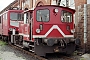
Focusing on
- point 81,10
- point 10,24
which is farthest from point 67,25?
point 10,24

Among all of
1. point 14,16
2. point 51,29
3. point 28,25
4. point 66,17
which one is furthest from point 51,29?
point 14,16

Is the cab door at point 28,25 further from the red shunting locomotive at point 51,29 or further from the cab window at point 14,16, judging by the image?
the cab window at point 14,16

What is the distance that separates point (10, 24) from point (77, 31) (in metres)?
6.19

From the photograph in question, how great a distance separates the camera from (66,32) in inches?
439

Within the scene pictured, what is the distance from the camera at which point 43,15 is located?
1087 centimetres

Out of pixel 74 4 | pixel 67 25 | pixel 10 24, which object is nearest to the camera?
pixel 67 25

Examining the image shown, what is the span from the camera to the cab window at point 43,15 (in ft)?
35.4

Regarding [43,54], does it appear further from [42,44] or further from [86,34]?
[86,34]

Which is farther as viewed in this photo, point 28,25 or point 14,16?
point 14,16

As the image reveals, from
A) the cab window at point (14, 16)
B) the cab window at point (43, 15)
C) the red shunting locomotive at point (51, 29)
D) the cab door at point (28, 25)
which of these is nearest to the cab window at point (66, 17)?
the red shunting locomotive at point (51, 29)

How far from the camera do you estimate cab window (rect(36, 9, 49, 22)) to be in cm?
1080

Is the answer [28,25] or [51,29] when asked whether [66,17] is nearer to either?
[51,29]

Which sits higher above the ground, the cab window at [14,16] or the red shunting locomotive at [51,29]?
the cab window at [14,16]

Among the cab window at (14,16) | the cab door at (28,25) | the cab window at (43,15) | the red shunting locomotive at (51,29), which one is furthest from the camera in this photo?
the cab window at (14,16)
